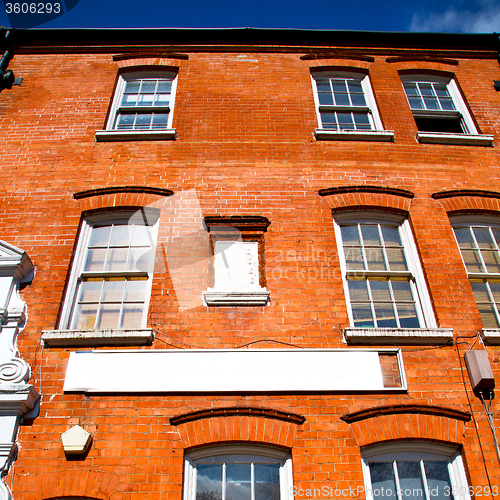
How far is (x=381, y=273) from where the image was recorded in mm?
6414

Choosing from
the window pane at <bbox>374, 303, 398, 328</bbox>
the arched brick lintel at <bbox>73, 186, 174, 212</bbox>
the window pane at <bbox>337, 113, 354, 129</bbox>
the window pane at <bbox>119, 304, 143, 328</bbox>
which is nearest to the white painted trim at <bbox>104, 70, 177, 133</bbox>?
the arched brick lintel at <bbox>73, 186, 174, 212</bbox>

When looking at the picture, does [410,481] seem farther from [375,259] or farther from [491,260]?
[491,260]

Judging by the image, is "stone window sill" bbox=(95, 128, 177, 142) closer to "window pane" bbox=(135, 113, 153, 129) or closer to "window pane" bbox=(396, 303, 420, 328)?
"window pane" bbox=(135, 113, 153, 129)

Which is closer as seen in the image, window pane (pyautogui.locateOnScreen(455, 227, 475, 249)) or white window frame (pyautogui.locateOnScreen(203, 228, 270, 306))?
white window frame (pyautogui.locateOnScreen(203, 228, 270, 306))

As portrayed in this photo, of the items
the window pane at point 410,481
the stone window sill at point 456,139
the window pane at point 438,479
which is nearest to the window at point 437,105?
the stone window sill at point 456,139

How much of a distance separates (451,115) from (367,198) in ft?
11.9

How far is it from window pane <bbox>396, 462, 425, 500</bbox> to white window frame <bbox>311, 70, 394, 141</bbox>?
5.40 m

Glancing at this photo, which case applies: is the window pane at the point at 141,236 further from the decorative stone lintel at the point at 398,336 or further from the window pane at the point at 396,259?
the window pane at the point at 396,259

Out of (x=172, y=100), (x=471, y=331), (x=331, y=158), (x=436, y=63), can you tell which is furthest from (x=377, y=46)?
(x=471, y=331)

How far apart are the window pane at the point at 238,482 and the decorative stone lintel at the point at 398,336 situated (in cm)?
199

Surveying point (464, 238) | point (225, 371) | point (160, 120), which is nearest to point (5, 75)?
point (160, 120)

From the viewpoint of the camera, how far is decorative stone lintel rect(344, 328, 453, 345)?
5582mm

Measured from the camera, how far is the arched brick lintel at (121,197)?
6.87 meters

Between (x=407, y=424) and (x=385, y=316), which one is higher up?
(x=385, y=316)
